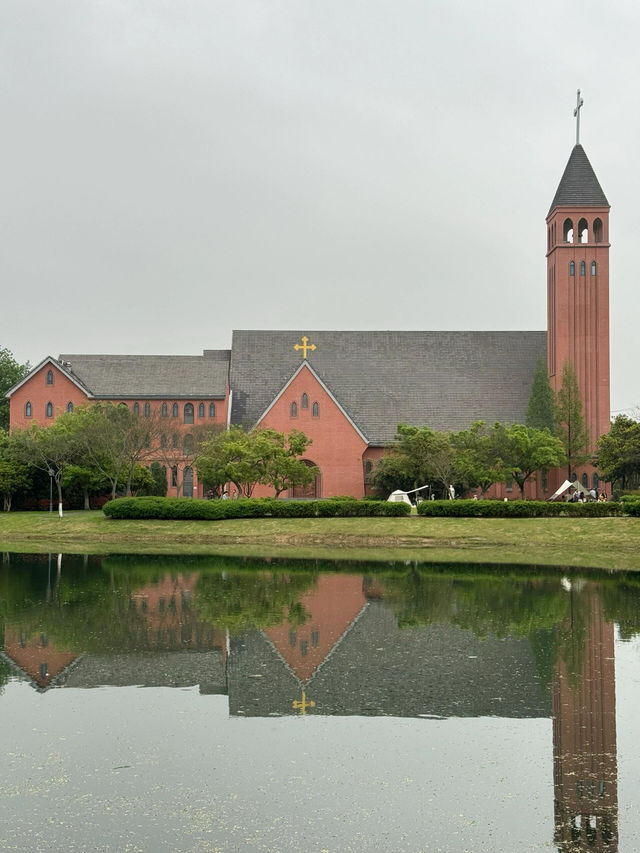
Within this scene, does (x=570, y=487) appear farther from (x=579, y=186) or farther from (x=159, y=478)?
(x=159, y=478)

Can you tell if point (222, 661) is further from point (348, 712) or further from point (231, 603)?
point (231, 603)

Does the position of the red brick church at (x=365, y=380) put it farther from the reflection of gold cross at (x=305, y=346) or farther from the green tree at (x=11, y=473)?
the green tree at (x=11, y=473)

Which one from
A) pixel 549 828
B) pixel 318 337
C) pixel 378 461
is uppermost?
pixel 318 337

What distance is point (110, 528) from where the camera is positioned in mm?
44906

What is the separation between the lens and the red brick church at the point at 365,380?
6309 cm

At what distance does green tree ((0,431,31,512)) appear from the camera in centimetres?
5284

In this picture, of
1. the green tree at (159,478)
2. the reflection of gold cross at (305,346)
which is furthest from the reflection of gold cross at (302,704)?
the reflection of gold cross at (305,346)

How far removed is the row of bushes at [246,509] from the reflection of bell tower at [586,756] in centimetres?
2820

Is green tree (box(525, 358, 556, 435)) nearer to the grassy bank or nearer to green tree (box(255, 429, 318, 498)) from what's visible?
green tree (box(255, 429, 318, 498))

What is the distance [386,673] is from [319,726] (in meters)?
2.97

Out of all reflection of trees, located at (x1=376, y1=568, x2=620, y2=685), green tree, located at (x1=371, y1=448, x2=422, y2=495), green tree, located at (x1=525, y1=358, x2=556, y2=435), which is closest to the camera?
reflection of trees, located at (x1=376, y1=568, x2=620, y2=685)

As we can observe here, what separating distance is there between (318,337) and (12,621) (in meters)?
53.0

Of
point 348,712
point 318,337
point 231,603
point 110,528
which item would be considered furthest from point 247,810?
point 318,337

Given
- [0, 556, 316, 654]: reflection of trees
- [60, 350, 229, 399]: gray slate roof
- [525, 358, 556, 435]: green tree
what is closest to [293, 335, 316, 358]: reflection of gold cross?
[60, 350, 229, 399]: gray slate roof
